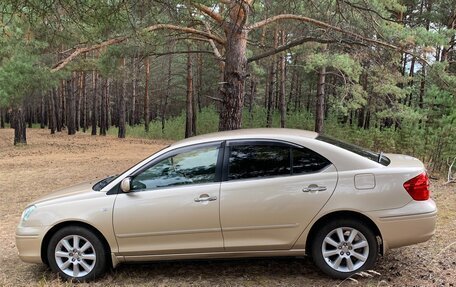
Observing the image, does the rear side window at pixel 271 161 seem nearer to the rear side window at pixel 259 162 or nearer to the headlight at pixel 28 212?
the rear side window at pixel 259 162

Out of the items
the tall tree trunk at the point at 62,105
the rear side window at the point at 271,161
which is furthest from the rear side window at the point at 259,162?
the tall tree trunk at the point at 62,105

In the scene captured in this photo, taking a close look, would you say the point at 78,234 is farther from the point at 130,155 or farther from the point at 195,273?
the point at 130,155

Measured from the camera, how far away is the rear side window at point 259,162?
4.52 m

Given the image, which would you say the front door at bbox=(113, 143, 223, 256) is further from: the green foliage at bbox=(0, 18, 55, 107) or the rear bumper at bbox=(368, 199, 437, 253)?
the green foliage at bbox=(0, 18, 55, 107)

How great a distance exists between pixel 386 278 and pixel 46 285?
361cm

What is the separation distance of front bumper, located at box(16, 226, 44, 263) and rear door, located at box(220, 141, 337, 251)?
6.92 ft

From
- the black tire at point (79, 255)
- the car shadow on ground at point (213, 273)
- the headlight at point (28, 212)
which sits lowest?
the car shadow on ground at point (213, 273)

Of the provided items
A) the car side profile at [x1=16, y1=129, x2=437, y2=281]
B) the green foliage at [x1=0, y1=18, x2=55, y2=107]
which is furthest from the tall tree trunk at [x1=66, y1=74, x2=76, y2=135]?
the car side profile at [x1=16, y1=129, x2=437, y2=281]

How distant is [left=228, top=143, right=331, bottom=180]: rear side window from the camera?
14.7 ft

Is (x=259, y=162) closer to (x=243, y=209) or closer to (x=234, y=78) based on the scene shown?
(x=243, y=209)

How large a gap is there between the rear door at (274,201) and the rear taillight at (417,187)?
29.3 inches

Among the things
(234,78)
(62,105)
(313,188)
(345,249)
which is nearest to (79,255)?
(313,188)

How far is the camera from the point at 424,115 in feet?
42.2

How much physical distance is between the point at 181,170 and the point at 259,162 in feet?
2.84
